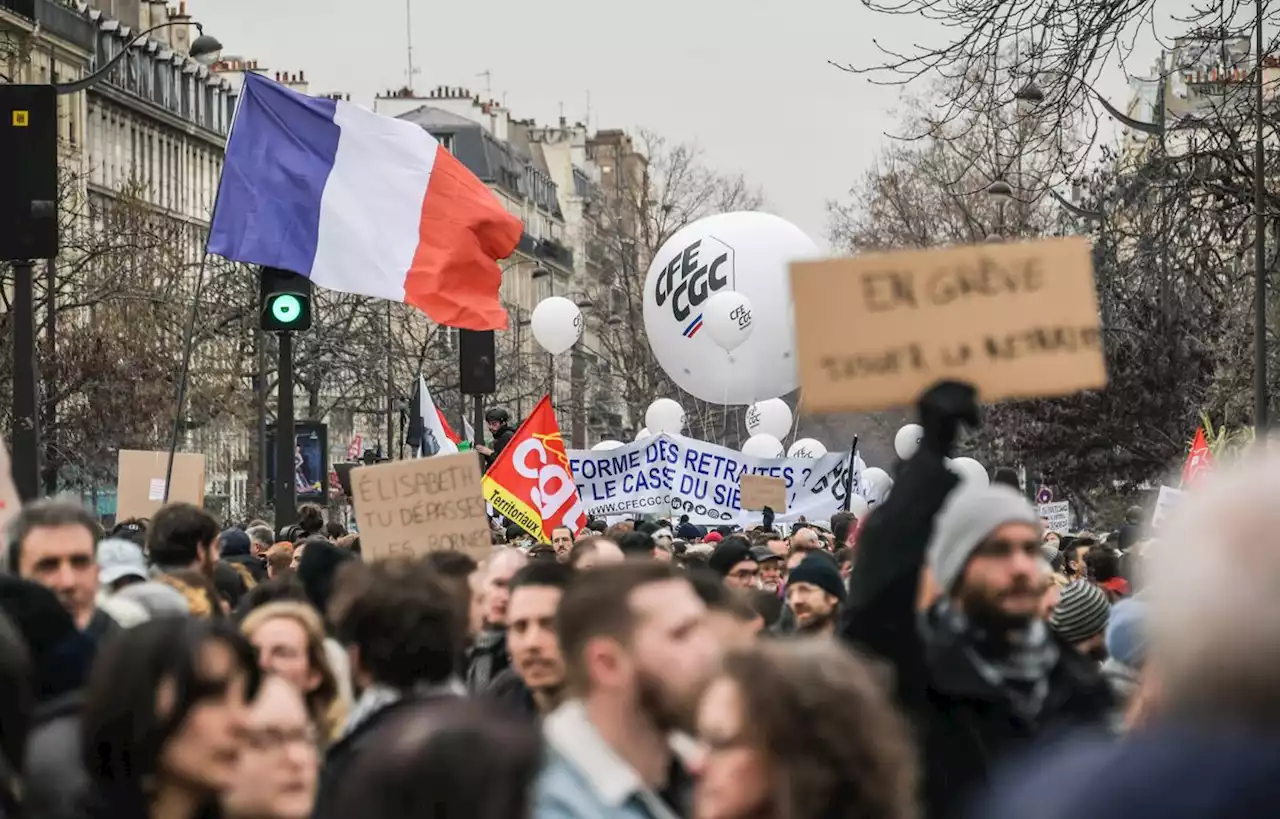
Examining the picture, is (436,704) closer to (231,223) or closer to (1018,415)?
(231,223)

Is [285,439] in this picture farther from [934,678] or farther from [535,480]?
[934,678]

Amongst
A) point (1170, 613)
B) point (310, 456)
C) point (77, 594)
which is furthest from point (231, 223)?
point (310, 456)

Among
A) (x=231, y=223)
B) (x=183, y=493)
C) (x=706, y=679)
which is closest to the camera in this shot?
(x=706, y=679)

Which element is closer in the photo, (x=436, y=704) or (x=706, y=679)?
(x=436, y=704)

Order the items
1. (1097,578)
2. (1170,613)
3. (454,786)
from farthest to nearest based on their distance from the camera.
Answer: (1097,578) < (454,786) < (1170,613)

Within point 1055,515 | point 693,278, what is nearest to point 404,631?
point 693,278

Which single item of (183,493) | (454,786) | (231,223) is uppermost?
(231,223)

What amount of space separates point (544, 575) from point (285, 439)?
9399mm

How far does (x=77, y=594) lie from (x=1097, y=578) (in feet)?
21.0

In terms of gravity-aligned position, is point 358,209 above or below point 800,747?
above

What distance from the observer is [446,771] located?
3.06 metres

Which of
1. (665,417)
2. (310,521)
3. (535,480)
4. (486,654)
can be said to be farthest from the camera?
(665,417)

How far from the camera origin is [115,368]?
37.4m

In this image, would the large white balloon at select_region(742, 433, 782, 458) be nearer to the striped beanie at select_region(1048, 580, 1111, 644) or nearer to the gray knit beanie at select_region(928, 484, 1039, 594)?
the striped beanie at select_region(1048, 580, 1111, 644)
